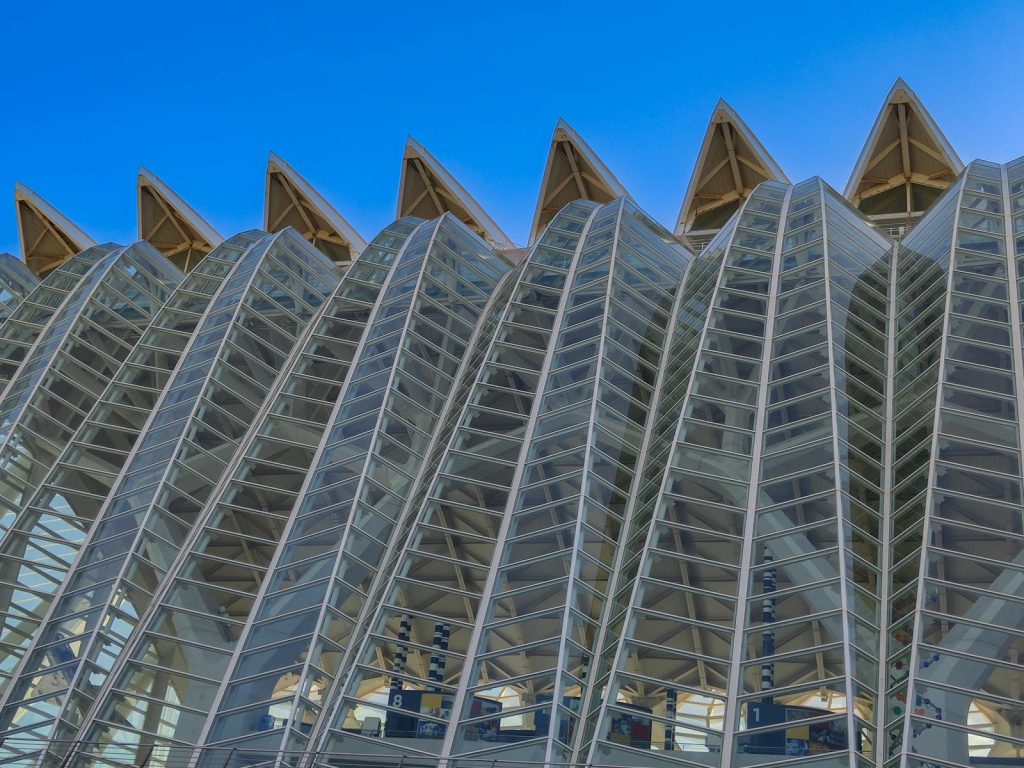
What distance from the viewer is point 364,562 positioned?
89.4ft

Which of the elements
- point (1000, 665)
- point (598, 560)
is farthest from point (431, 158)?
point (1000, 665)

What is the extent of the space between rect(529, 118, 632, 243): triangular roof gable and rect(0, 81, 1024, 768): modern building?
13.4 metres

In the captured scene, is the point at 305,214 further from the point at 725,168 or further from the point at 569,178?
the point at 725,168

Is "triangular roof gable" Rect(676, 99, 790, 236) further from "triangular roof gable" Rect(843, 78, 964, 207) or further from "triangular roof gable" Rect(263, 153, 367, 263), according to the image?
"triangular roof gable" Rect(263, 153, 367, 263)

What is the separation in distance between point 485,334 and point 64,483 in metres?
11.9

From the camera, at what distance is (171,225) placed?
191 ft

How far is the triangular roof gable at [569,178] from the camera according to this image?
2084 inches

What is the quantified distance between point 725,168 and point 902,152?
7078 millimetres

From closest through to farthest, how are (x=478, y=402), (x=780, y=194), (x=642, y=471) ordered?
(x=642, y=471) → (x=478, y=402) → (x=780, y=194)

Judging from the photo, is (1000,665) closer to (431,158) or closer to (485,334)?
(485,334)

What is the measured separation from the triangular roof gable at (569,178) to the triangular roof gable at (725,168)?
3020 millimetres

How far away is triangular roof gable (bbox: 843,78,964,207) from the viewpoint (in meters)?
49.7

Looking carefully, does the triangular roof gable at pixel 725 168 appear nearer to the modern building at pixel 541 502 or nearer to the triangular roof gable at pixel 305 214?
the modern building at pixel 541 502

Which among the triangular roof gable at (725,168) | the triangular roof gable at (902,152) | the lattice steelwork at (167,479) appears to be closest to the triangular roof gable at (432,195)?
the triangular roof gable at (725,168)
